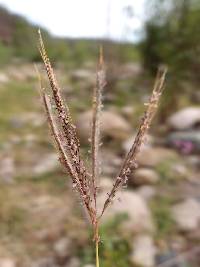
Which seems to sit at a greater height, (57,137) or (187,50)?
(187,50)

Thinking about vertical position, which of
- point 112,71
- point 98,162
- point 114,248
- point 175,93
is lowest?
point 98,162

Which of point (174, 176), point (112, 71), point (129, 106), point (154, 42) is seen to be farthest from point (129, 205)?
point (154, 42)

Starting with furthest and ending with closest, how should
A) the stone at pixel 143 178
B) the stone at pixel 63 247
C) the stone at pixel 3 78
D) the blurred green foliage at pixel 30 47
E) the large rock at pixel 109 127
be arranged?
the blurred green foliage at pixel 30 47 < the stone at pixel 3 78 < the large rock at pixel 109 127 < the stone at pixel 143 178 < the stone at pixel 63 247

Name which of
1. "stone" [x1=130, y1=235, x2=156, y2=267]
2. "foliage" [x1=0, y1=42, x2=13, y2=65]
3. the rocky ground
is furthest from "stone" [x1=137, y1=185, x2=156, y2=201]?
"foliage" [x1=0, y1=42, x2=13, y2=65]

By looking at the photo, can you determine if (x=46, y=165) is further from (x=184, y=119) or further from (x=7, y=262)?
(x=184, y=119)

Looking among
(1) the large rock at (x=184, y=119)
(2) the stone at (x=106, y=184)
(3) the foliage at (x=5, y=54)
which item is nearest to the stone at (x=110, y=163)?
(2) the stone at (x=106, y=184)

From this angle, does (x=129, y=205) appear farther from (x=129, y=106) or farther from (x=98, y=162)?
(x=129, y=106)

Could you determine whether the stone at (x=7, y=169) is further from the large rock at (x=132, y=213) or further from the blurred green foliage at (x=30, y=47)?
the blurred green foliage at (x=30, y=47)
